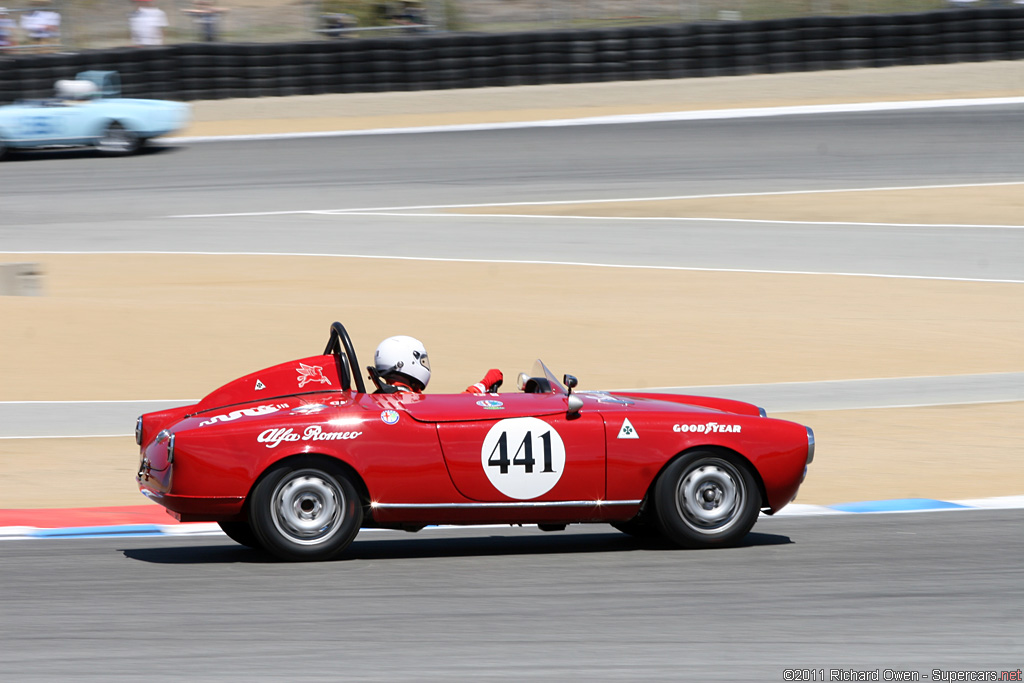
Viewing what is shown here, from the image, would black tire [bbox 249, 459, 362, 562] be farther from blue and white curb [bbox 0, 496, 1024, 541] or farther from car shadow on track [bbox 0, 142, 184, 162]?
car shadow on track [bbox 0, 142, 184, 162]

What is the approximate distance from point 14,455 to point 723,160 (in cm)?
1395

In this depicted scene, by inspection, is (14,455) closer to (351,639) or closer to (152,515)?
(152,515)

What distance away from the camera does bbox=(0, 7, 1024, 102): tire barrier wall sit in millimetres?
24125

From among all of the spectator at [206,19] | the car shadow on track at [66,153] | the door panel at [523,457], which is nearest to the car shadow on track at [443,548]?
the door panel at [523,457]

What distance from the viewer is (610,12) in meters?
25.2

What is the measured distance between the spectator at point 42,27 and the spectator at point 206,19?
2.40 m

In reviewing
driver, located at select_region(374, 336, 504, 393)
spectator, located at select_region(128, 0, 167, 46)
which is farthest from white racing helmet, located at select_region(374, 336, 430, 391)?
spectator, located at select_region(128, 0, 167, 46)

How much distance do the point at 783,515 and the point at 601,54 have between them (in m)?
18.4

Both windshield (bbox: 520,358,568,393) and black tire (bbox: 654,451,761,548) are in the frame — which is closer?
black tire (bbox: 654,451,761,548)

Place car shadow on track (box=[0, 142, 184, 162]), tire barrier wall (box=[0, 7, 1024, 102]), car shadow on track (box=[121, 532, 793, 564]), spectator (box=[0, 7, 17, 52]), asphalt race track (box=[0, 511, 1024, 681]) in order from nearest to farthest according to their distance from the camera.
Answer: asphalt race track (box=[0, 511, 1024, 681]) → car shadow on track (box=[121, 532, 793, 564]) → car shadow on track (box=[0, 142, 184, 162]) → tire barrier wall (box=[0, 7, 1024, 102]) → spectator (box=[0, 7, 17, 52])

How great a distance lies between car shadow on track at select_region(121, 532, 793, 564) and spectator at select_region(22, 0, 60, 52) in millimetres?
20451

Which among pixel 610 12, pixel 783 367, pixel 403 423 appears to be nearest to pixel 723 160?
pixel 610 12

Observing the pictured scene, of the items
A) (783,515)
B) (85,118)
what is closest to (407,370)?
(783,515)

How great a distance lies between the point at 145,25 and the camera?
80.2 ft
